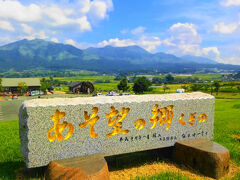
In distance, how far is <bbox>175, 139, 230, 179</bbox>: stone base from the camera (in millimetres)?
6098

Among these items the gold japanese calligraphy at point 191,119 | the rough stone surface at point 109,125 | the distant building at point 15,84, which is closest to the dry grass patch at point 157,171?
the rough stone surface at point 109,125

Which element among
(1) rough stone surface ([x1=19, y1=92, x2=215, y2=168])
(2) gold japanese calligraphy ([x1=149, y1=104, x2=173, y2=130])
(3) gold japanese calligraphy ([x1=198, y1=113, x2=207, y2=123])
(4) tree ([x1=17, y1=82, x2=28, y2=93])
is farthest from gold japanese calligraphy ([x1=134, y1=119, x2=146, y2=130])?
(4) tree ([x1=17, y1=82, x2=28, y2=93])

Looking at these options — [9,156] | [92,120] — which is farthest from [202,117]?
[9,156]

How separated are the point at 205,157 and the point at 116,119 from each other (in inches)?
117

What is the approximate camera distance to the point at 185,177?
5.82 metres

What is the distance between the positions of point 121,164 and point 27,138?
10.4 feet

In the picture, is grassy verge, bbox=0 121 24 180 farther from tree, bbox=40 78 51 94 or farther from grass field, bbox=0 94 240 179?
tree, bbox=40 78 51 94

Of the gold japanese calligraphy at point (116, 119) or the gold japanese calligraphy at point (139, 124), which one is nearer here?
the gold japanese calligraphy at point (116, 119)

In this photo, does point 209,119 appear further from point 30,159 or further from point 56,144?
point 30,159

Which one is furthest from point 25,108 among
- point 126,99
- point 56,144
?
point 126,99

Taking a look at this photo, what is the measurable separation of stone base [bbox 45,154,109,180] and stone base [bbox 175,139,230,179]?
2.99 meters

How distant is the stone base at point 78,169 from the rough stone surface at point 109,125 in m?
0.35

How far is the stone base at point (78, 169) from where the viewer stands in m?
4.52

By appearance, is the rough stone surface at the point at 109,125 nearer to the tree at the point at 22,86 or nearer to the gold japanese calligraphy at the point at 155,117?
the gold japanese calligraphy at the point at 155,117
